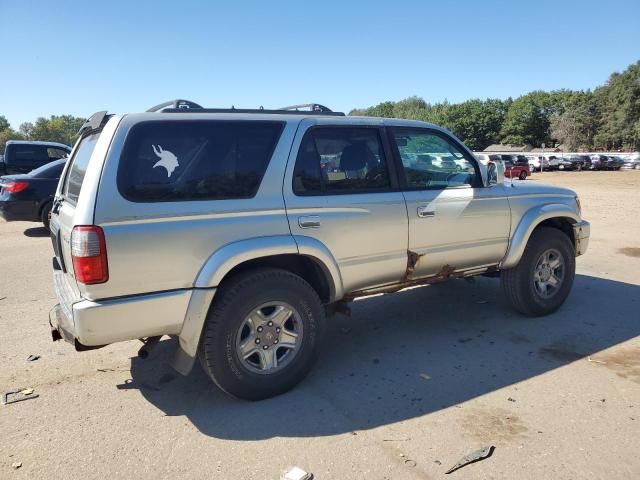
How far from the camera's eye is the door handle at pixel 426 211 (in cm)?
399

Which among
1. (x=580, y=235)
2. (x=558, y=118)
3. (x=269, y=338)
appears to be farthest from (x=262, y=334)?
(x=558, y=118)

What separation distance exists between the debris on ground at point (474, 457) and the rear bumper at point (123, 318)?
1.81 meters

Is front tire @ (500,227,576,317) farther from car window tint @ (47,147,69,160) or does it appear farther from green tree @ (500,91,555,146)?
green tree @ (500,91,555,146)

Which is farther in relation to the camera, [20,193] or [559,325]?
[20,193]

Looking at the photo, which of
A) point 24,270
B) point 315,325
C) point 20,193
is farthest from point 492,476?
point 20,193

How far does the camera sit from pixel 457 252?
430 centimetres

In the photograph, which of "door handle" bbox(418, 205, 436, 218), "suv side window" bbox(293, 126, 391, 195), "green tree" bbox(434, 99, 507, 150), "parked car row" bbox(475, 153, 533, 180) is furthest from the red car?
"green tree" bbox(434, 99, 507, 150)

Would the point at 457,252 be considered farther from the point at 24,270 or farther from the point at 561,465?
the point at 24,270

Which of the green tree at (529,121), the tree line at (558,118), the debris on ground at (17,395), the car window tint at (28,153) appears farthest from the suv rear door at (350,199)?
the green tree at (529,121)

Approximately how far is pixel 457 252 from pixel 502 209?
0.66 meters

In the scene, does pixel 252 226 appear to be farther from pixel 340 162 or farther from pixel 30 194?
pixel 30 194

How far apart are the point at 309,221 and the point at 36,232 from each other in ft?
31.9

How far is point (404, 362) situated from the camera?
13.1 feet

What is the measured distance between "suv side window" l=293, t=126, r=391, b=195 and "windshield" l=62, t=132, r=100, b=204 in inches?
56.1
